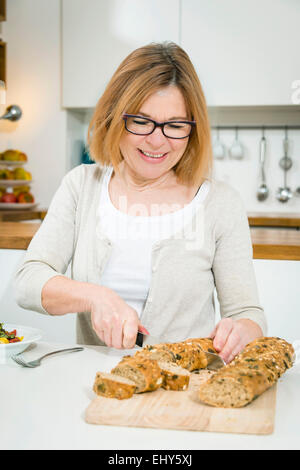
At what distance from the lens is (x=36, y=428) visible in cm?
67

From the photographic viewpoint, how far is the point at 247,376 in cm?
74

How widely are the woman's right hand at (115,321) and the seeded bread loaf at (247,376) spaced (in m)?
0.18

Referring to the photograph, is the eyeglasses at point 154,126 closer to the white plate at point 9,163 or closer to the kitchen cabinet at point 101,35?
the kitchen cabinet at point 101,35

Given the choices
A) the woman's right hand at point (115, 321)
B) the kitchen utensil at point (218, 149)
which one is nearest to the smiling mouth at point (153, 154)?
the woman's right hand at point (115, 321)

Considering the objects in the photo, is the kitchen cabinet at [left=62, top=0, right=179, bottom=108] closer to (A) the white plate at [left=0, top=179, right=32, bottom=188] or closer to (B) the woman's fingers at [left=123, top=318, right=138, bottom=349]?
(A) the white plate at [left=0, top=179, right=32, bottom=188]

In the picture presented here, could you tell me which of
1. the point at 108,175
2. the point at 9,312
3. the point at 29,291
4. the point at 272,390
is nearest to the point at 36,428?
the point at 272,390

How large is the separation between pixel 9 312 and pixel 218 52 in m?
2.21

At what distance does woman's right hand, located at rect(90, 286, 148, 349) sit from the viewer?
0.89 meters

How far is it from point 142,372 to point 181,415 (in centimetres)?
9

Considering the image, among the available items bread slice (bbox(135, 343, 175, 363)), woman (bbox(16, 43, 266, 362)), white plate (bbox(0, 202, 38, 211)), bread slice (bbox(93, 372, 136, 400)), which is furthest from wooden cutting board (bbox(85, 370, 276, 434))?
white plate (bbox(0, 202, 38, 211))

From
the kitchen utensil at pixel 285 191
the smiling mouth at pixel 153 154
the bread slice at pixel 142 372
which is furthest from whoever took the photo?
the kitchen utensil at pixel 285 191

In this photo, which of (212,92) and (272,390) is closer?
(272,390)

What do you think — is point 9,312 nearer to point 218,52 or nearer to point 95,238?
point 95,238

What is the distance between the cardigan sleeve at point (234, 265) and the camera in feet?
3.73
